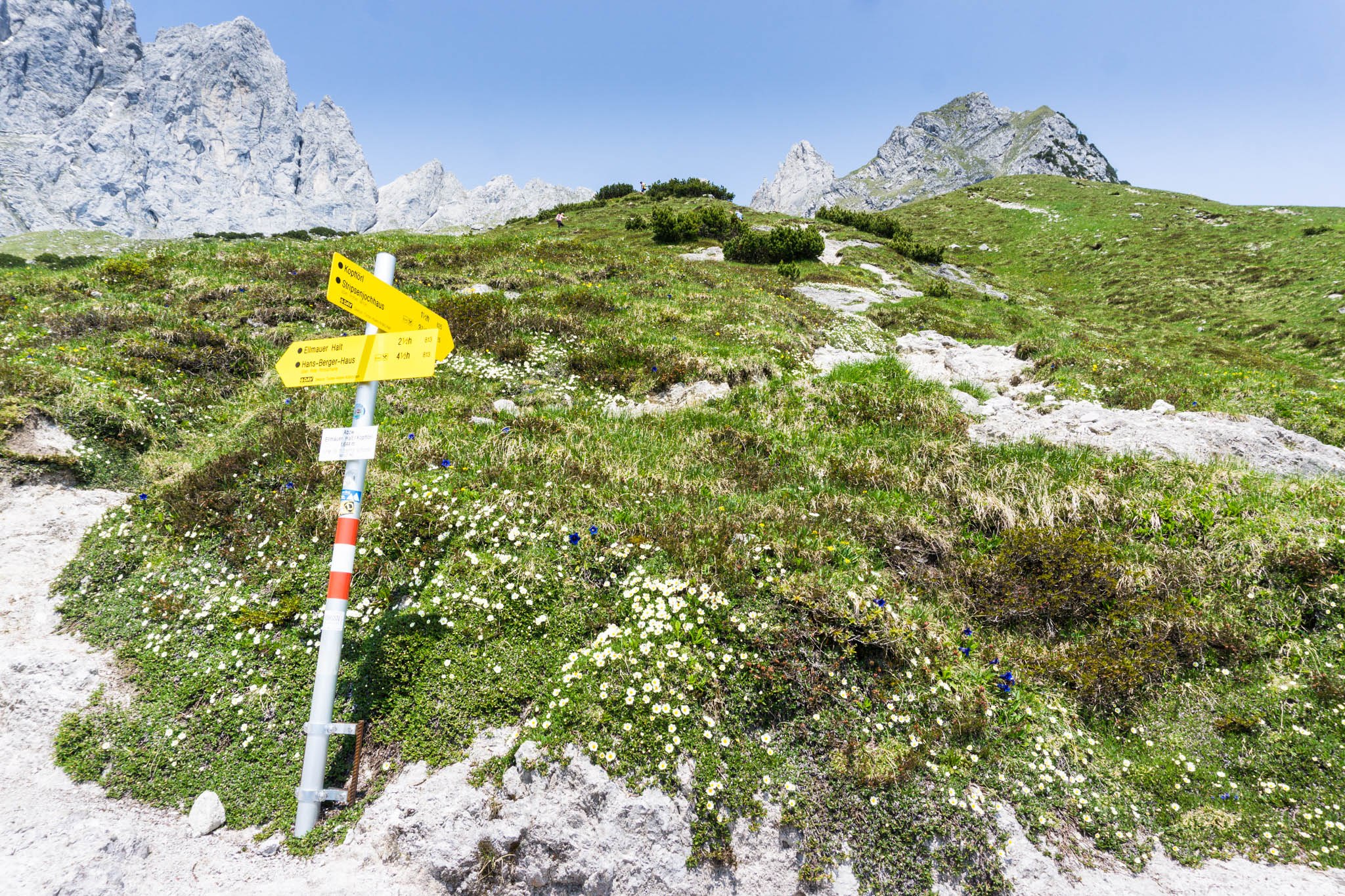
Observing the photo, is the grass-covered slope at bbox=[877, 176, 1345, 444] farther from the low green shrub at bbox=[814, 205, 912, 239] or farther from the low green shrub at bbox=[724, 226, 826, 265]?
the low green shrub at bbox=[814, 205, 912, 239]

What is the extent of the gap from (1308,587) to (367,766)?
10965 millimetres

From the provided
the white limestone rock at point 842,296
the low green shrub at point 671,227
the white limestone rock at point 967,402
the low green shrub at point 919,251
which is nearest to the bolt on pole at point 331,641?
the white limestone rock at point 967,402

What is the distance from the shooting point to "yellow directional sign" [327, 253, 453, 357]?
16.4 feet

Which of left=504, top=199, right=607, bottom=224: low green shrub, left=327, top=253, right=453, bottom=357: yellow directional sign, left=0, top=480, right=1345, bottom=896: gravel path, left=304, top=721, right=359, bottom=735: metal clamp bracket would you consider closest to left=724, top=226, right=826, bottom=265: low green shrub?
left=504, top=199, right=607, bottom=224: low green shrub

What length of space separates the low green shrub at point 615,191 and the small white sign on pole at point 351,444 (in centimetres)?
5020

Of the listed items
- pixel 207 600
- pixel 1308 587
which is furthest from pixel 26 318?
pixel 1308 587

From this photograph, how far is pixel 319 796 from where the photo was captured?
16.0 feet

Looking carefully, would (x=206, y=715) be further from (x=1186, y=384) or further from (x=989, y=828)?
(x=1186, y=384)

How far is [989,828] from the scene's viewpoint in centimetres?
486

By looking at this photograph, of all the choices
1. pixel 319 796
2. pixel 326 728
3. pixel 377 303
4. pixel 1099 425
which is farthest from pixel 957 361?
pixel 319 796

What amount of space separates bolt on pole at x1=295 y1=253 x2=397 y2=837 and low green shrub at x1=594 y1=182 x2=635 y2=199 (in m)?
50.2

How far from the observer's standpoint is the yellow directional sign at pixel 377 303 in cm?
500

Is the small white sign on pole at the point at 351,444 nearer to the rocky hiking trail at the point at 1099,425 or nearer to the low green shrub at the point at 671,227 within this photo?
the rocky hiking trail at the point at 1099,425

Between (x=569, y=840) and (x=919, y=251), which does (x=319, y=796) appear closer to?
(x=569, y=840)
